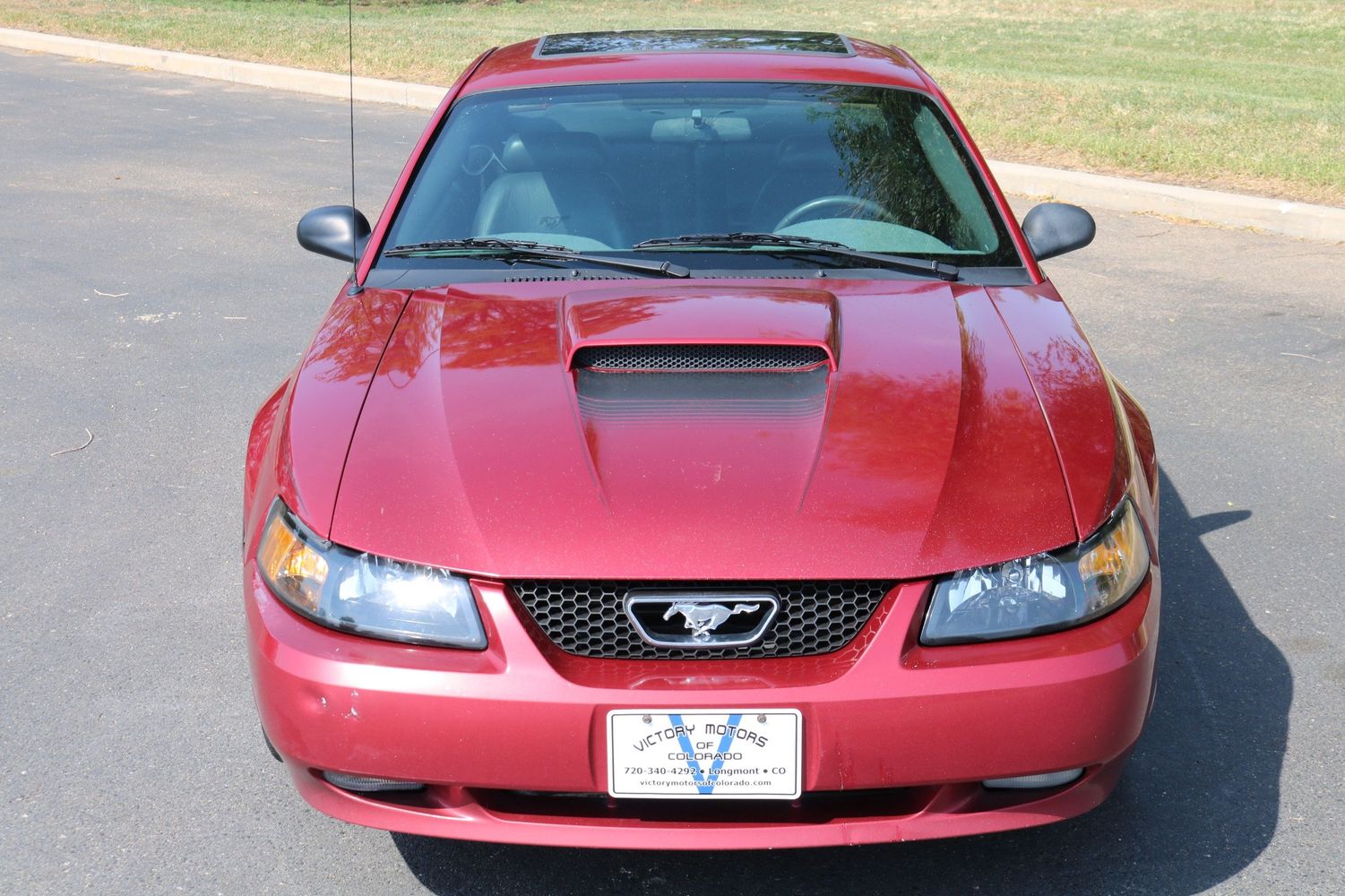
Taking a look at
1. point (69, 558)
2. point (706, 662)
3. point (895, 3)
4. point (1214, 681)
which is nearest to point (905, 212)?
point (1214, 681)

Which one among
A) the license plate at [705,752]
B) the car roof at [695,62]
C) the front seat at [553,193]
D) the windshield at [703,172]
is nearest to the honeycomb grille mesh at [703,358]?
the windshield at [703,172]

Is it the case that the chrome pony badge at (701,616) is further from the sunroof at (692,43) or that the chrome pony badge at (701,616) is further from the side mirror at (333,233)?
the sunroof at (692,43)

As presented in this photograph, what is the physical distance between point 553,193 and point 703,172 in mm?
406

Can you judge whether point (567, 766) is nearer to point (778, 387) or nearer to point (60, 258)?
point (778, 387)

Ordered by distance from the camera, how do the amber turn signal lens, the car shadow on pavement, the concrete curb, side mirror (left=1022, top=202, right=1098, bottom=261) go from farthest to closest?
the concrete curb
side mirror (left=1022, top=202, right=1098, bottom=261)
the car shadow on pavement
the amber turn signal lens

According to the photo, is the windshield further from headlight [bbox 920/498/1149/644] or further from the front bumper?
the front bumper

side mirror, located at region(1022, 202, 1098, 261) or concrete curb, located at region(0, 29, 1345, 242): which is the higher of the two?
side mirror, located at region(1022, 202, 1098, 261)

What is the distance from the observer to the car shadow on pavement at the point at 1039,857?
9.34 feet

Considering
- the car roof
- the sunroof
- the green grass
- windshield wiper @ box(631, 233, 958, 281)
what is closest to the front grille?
windshield wiper @ box(631, 233, 958, 281)

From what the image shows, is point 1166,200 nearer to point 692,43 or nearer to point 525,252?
point 692,43

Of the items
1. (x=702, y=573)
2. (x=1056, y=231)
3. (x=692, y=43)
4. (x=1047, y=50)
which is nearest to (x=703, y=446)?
(x=702, y=573)

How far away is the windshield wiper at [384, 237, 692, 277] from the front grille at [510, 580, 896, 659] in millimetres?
1161

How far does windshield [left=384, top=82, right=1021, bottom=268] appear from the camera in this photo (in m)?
3.71

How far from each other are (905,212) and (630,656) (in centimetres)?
181
